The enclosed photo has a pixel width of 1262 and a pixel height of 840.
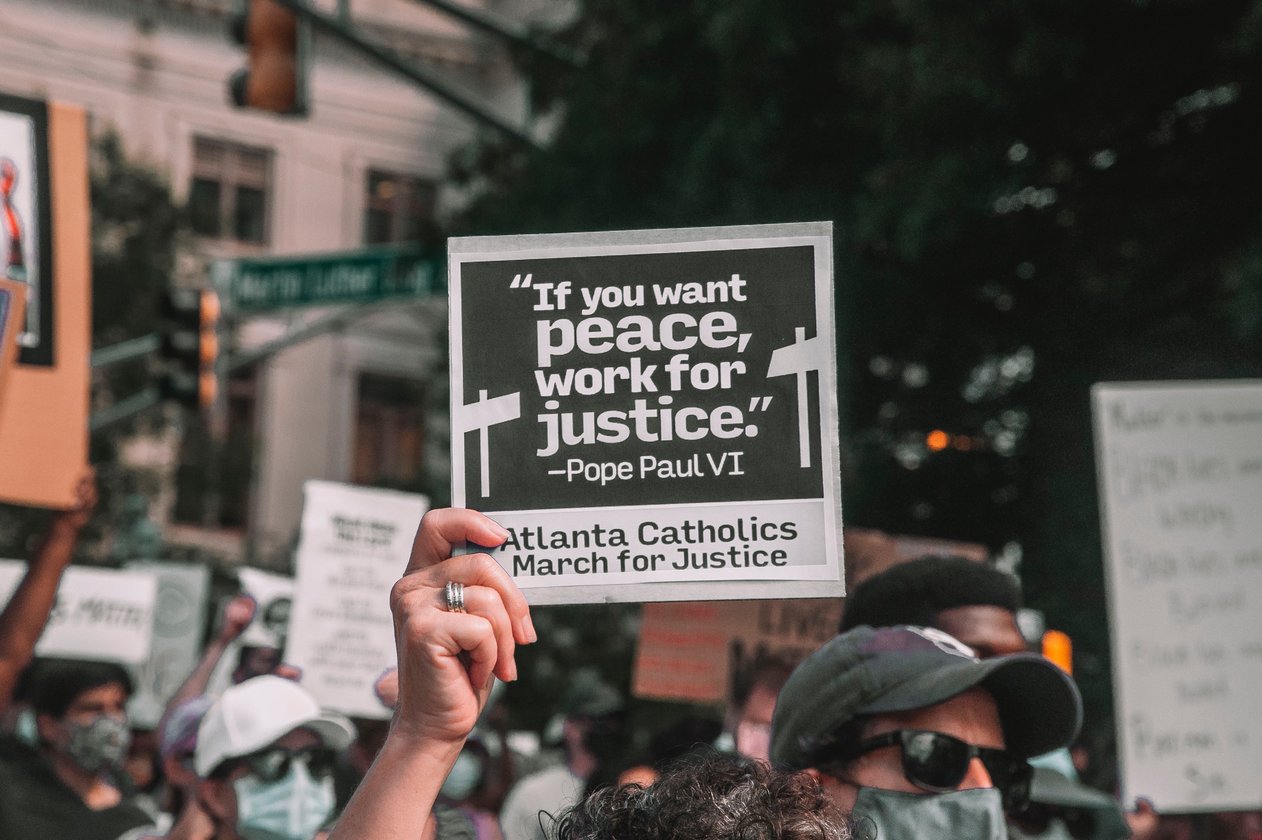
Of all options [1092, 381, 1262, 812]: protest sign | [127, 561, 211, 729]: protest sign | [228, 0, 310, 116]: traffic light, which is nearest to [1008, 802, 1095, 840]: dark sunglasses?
[1092, 381, 1262, 812]: protest sign

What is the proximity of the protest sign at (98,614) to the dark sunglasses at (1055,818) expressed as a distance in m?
3.96

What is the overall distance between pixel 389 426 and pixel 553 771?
27.5m

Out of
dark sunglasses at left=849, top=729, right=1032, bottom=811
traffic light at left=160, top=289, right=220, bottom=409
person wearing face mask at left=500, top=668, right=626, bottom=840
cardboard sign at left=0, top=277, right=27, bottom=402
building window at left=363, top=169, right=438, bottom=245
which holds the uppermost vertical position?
building window at left=363, top=169, right=438, bottom=245

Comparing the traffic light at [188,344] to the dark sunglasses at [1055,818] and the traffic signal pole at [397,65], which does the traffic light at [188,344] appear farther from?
the dark sunglasses at [1055,818]

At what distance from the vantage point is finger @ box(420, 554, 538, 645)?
7.22 ft

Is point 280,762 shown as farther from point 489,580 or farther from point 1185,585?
point 489,580

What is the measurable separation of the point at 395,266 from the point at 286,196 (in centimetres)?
1931

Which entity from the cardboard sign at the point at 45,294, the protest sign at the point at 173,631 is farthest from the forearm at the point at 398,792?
the protest sign at the point at 173,631

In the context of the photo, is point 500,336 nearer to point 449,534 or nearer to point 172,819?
point 449,534

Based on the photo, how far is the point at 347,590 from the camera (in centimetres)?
675

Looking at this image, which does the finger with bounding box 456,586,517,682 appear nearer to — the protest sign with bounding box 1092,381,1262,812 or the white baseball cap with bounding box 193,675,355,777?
the white baseball cap with bounding box 193,675,355,777

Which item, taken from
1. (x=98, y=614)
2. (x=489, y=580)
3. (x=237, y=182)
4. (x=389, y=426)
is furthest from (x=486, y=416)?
(x=389, y=426)

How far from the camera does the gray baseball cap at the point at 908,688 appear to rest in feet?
9.69

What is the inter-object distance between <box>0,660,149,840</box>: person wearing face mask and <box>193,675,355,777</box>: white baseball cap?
36 cm
